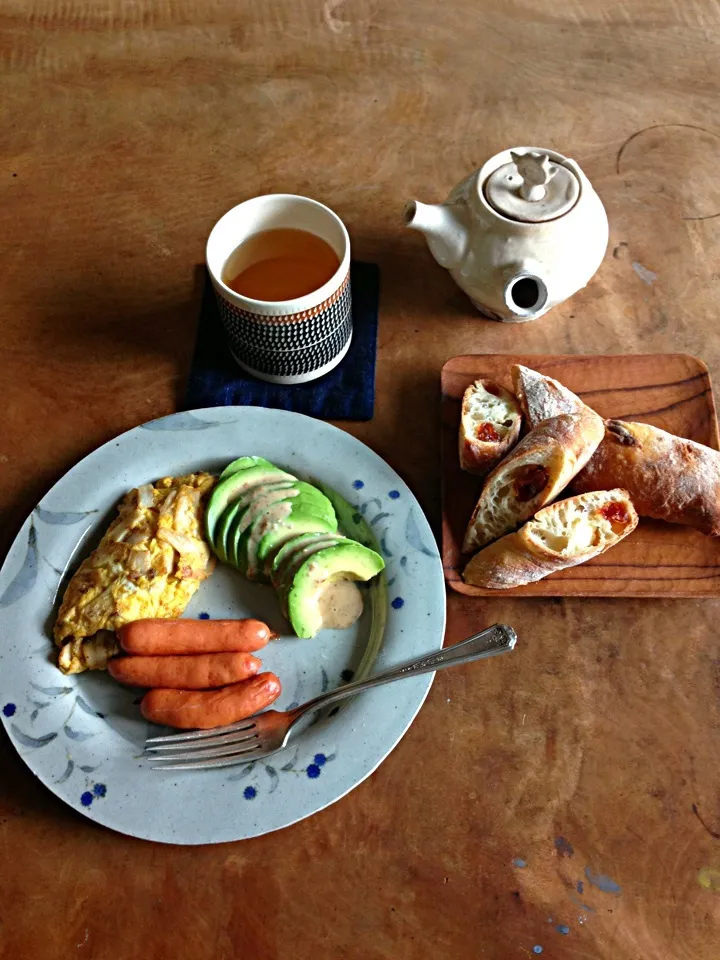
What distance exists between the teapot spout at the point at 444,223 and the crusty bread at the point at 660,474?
51 cm

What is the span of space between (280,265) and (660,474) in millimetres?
890

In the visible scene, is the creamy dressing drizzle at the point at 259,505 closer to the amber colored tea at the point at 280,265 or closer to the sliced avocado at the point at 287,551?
the sliced avocado at the point at 287,551

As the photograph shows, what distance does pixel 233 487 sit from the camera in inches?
63.1

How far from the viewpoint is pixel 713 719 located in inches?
58.3

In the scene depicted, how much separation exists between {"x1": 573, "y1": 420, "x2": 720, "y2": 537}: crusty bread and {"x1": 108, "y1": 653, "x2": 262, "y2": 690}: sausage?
73 cm

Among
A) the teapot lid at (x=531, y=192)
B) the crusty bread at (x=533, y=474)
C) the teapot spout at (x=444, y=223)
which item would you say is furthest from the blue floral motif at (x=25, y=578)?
the teapot lid at (x=531, y=192)

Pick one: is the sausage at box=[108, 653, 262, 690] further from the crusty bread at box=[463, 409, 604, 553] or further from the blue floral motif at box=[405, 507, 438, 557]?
the crusty bread at box=[463, 409, 604, 553]

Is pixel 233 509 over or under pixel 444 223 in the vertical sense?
under

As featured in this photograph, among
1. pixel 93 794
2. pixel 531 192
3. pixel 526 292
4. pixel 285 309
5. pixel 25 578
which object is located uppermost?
pixel 531 192

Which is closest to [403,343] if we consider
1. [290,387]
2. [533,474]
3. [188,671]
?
[290,387]

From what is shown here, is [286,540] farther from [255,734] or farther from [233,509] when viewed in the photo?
[255,734]

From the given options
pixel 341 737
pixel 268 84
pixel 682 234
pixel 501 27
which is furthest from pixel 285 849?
pixel 501 27

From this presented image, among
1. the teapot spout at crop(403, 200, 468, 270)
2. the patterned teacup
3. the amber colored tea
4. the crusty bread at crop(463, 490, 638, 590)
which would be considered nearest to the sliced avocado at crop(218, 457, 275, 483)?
the patterned teacup

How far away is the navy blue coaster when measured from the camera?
1.79m
